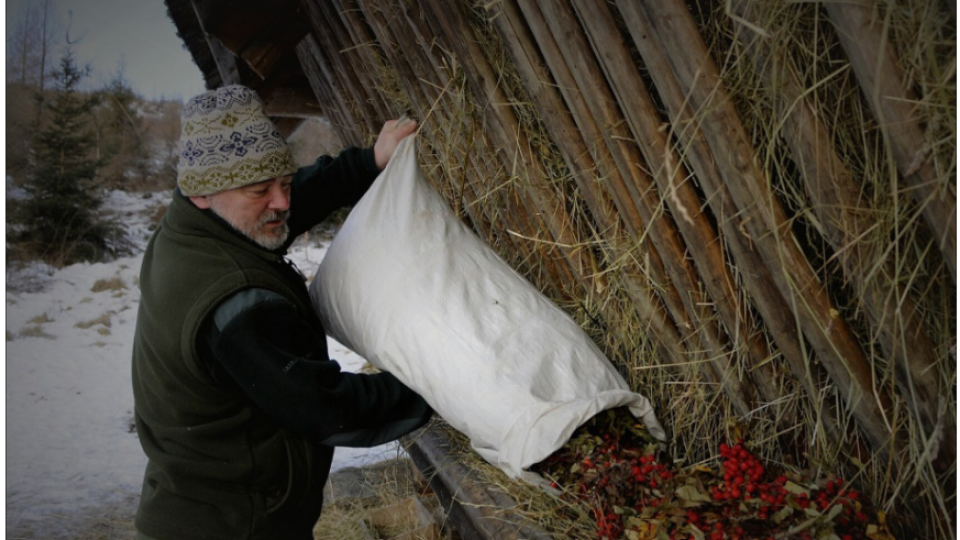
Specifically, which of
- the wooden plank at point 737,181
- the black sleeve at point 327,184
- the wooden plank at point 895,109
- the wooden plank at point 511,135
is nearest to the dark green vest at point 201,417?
the black sleeve at point 327,184

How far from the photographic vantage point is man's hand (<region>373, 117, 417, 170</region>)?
6.57ft

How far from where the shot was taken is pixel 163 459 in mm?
1656

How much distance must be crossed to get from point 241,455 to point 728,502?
1034mm

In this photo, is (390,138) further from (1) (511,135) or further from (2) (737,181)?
(2) (737,181)

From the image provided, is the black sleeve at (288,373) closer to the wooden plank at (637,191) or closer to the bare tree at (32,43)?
the wooden plank at (637,191)

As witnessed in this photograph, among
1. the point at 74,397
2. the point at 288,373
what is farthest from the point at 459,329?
the point at 74,397

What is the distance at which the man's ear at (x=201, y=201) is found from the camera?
1.61 metres

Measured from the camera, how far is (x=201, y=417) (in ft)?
5.27

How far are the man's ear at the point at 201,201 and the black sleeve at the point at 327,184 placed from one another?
0.34 m

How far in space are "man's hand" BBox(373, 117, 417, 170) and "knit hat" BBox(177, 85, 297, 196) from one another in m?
0.43

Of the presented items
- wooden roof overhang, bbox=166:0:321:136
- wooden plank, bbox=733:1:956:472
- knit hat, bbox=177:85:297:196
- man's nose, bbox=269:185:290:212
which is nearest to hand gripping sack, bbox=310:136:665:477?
man's nose, bbox=269:185:290:212

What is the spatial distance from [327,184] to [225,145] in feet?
1.50

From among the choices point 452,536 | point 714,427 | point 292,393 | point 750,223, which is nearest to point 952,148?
point 750,223

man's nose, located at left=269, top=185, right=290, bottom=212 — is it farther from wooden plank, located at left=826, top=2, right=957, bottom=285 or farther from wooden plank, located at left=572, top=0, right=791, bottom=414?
wooden plank, located at left=826, top=2, right=957, bottom=285
